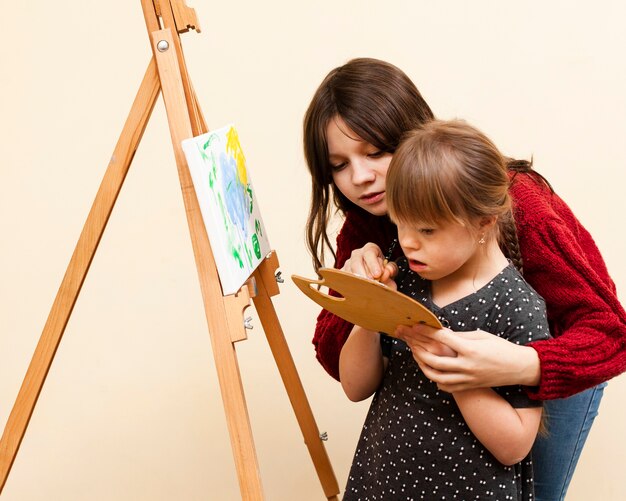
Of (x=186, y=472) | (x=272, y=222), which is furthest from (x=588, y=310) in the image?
(x=186, y=472)

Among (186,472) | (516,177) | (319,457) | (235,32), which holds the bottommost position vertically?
(186,472)

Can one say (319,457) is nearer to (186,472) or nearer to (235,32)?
(186,472)

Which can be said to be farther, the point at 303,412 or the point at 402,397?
the point at 303,412

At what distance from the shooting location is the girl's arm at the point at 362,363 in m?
1.37

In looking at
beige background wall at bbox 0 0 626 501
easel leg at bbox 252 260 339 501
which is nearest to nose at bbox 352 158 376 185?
easel leg at bbox 252 260 339 501

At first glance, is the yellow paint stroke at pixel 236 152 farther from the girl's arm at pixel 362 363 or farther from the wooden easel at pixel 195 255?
the girl's arm at pixel 362 363

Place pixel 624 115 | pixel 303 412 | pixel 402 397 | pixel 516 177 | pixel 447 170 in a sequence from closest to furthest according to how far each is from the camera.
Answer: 1. pixel 447 170
2. pixel 402 397
3. pixel 516 177
4. pixel 303 412
5. pixel 624 115

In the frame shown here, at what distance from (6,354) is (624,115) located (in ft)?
5.71

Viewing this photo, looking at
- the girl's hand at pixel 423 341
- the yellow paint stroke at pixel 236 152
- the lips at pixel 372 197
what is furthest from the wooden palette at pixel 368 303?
the yellow paint stroke at pixel 236 152

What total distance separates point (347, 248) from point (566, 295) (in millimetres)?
427

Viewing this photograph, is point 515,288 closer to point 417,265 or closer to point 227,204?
point 417,265

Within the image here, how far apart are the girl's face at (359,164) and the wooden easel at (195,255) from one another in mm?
232

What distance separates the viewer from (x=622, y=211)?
2.19 metres

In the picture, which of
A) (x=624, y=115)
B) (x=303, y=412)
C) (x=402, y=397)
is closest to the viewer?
(x=402, y=397)
